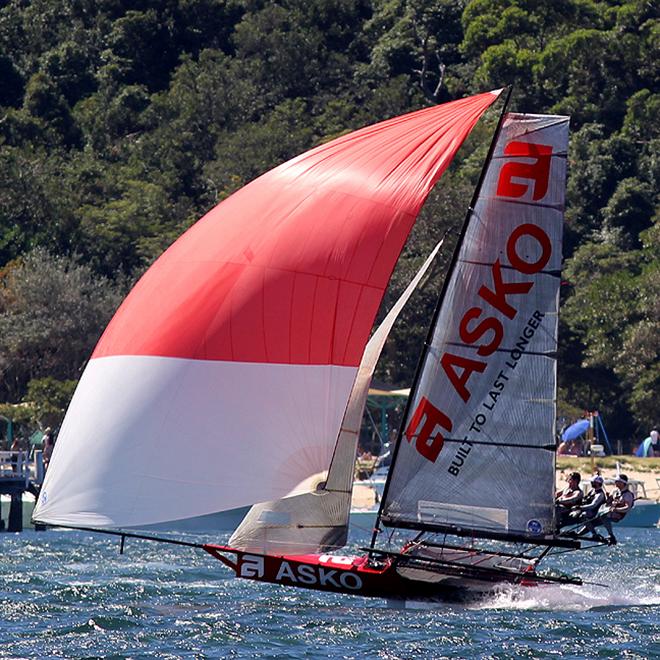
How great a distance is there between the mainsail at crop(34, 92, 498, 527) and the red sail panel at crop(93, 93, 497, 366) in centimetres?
1

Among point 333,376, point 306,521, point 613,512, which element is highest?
point 333,376

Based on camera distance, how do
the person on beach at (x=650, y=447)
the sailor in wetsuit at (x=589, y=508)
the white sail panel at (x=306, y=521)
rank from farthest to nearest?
the person on beach at (x=650, y=447), the sailor in wetsuit at (x=589, y=508), the white sail panel at (x=306, y=521)

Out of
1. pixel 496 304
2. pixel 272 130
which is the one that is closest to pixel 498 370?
pixel 496 304

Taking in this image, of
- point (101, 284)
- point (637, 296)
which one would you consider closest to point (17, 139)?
point (101, 284)

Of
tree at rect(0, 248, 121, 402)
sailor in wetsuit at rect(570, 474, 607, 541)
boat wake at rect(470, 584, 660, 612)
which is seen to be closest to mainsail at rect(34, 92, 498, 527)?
boat wake at rect(470, 584, 660, 612)

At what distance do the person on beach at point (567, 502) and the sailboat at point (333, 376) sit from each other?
0.44m

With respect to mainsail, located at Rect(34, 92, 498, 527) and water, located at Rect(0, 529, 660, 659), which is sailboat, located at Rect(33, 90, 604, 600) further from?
water, located at Rect(0, 529, 660, 659)

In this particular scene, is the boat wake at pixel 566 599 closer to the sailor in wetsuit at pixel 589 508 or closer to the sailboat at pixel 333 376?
the sailboat at pixel 333 376

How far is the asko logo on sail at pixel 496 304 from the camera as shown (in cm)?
1802

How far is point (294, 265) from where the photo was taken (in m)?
17.6

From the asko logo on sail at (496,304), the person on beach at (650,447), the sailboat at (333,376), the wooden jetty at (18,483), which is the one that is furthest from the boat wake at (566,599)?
the person on beach at (650,447)

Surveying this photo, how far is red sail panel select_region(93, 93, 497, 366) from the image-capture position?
17.4m

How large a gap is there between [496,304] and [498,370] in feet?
2.27

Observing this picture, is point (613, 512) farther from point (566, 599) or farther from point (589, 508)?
point (566, 599)
